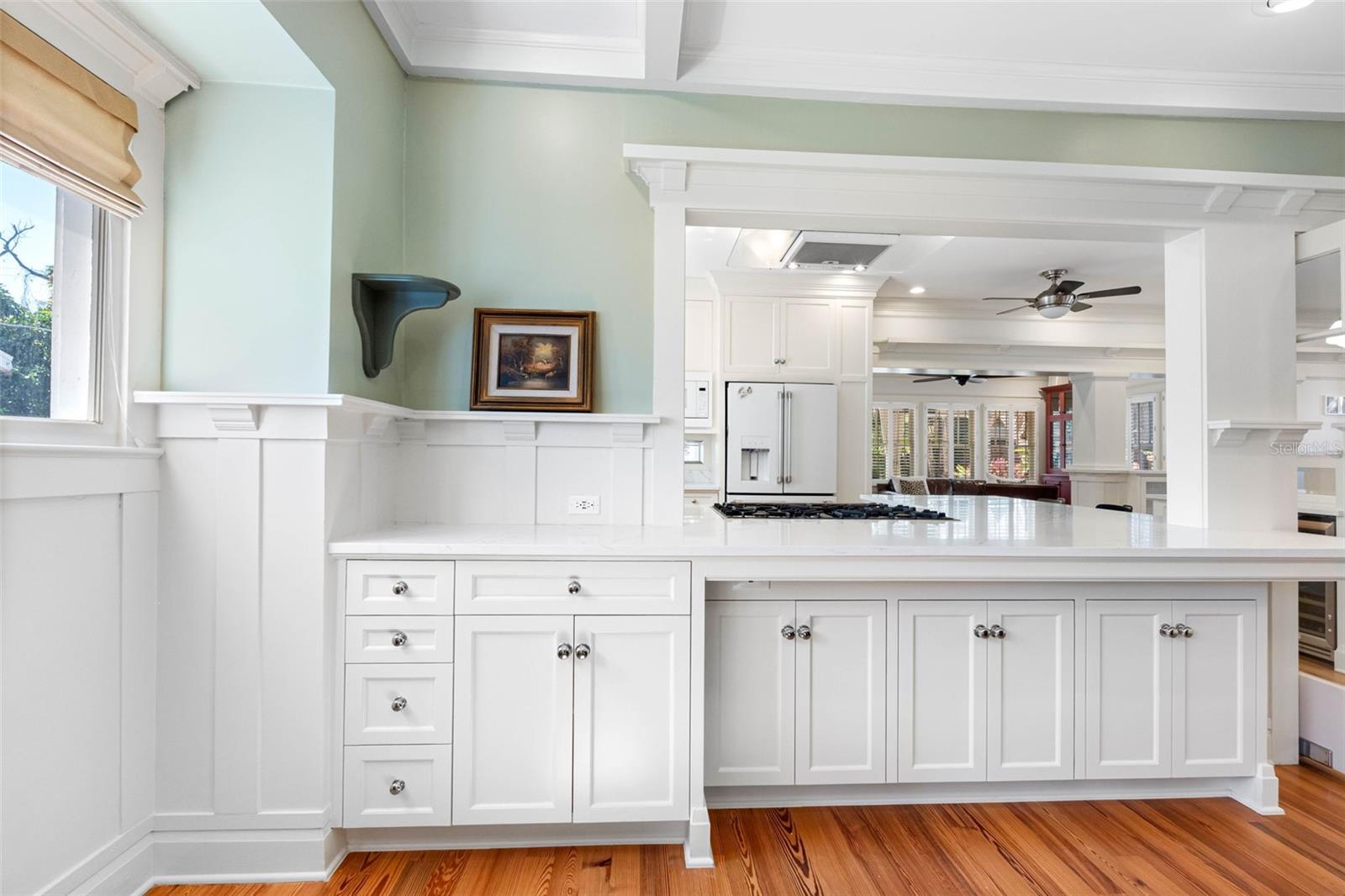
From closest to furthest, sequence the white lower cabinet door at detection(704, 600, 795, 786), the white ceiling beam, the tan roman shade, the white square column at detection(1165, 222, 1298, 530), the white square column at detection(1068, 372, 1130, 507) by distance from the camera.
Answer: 1. the tan roman shade
2. the white ceiling beam
3. the white lower cabinet door at detection(704, 600, 795, 786)
4. the white square column at detection(1165, 222, 1298, 530)
5. the white square column at detection(1068, 372, 1130, 507)

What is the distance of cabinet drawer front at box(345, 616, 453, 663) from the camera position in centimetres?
186

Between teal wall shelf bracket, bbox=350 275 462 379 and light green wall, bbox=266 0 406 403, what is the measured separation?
0.11 ft

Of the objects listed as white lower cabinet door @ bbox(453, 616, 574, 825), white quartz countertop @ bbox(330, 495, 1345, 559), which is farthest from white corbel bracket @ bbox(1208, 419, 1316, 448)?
white lower cabinet door @ bbox(453, 616, 574, 825)

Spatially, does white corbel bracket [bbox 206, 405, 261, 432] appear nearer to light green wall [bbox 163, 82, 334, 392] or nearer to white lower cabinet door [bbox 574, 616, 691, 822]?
light green wall [bbox 163, 82, 334, 392]

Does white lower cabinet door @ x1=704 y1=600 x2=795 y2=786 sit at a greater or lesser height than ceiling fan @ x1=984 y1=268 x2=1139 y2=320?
lesser

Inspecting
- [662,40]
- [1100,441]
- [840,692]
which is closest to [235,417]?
[662,40]

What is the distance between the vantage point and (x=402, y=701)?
1858mm

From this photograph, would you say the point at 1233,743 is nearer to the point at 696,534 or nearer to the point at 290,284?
the point at 696,534

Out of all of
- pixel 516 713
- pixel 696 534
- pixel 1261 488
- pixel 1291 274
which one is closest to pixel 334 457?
pixel 516 713

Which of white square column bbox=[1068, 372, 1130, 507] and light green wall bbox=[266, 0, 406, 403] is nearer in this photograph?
light green wall bbox=[266, 0, 406, 403]

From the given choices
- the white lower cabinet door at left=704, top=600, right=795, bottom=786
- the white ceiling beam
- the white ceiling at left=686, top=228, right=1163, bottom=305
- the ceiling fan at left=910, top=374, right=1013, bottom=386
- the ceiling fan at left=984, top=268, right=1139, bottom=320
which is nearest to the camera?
the white ceiling beam

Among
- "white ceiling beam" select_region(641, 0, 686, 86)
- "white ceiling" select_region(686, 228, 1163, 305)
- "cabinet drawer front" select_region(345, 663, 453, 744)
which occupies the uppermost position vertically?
"white ceiling" select_region(686, 228, 1163, 305)

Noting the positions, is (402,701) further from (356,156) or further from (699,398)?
(699,398)

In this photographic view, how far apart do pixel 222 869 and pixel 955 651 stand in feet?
7.16
